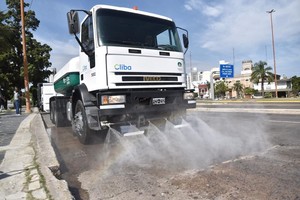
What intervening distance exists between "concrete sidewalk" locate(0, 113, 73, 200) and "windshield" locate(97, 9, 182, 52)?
2530 millimetres

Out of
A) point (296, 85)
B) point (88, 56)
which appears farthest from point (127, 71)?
point (296, 85)

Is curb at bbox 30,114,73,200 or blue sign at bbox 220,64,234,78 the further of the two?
blue sign at bbox 220,64,234,78

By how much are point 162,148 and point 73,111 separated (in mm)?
2697

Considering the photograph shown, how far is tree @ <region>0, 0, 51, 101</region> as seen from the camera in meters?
33.7

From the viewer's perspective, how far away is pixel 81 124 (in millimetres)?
6621

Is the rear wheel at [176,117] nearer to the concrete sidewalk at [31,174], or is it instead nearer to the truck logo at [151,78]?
the truck logo at [151,78]

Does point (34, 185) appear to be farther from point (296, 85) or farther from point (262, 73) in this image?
point (296, 85)

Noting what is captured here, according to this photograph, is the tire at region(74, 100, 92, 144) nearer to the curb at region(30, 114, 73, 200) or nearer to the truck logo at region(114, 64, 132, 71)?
the curb at region(30, 114, 73, 200)

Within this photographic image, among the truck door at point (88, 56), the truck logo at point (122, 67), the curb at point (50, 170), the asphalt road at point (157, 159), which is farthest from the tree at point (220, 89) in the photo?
the curb at point (50, 170)

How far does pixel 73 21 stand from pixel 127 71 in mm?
1548

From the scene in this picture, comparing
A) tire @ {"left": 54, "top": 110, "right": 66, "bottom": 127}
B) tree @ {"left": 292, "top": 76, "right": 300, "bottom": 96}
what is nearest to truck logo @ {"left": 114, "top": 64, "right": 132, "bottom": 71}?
tire @ {"left": 54, "top": 110, "right": 66, "bottom": 127}

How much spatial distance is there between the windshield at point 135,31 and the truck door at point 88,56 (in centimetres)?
37

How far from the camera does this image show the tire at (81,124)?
20.8 ft

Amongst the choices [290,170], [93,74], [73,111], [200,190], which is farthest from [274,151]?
[73,111]
